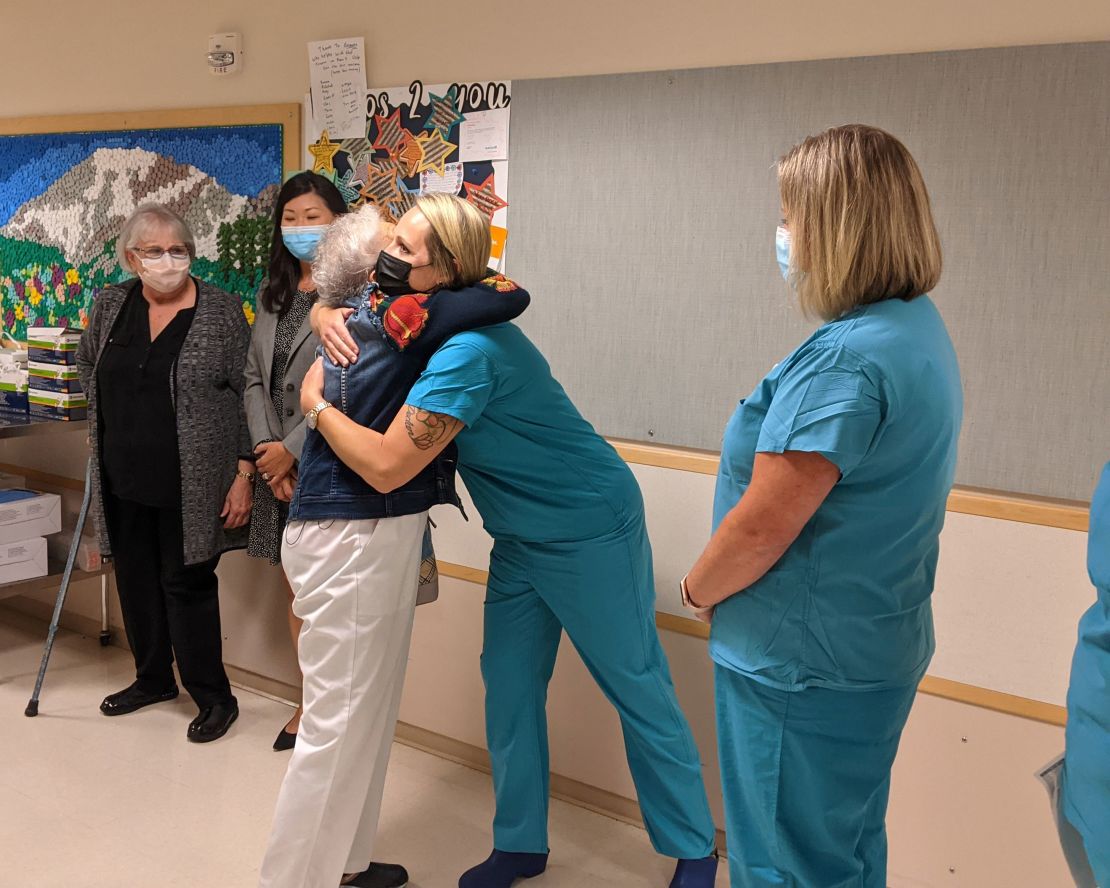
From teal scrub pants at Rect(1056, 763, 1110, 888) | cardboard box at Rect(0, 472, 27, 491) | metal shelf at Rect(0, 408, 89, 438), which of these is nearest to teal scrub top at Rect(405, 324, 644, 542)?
teal scrub pants at Rect(1056, 763, 1110, 888)

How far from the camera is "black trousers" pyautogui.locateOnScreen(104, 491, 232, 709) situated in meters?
3.06

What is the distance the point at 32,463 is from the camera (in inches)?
156

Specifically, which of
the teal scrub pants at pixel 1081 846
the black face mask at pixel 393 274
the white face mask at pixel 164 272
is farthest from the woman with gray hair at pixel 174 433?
the teal scrub pants at pixel 1081 846

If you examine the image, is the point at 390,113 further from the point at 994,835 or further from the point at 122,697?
the point at 994,835

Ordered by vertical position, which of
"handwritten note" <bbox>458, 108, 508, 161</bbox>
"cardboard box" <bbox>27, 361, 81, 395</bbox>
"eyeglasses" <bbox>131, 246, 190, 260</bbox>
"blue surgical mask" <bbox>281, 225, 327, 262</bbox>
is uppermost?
"handwritten note" <bbox>458, 108, 508, 161</bbox>

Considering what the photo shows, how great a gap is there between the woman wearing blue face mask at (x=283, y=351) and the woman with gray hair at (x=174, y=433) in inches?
4.2

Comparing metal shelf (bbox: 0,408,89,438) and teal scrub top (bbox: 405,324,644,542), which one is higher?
teal scrub top (bbox: 405,324,644,542)

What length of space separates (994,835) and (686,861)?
64 cm

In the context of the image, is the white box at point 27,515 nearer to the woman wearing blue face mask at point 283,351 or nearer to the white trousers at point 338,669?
the woman wearing blue face mask at point 283,351

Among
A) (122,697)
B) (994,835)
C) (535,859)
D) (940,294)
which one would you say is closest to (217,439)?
(122,697)

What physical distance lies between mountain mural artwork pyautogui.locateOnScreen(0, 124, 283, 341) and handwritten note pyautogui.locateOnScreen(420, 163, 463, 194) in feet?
1.85

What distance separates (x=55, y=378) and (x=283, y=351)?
3.50 feet

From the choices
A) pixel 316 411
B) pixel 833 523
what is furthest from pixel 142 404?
pixel 833 523

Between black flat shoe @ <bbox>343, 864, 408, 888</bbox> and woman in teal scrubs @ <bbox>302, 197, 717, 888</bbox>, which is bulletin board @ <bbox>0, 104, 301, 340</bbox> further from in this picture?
black flat shoe @ <bbox>343, 864, 408, 888</bbox>
